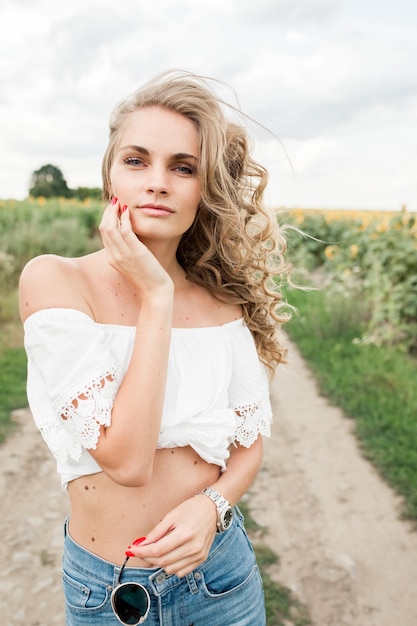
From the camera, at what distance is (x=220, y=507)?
171 centimetres

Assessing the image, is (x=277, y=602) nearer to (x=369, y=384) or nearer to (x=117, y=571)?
(x=117, y=571)

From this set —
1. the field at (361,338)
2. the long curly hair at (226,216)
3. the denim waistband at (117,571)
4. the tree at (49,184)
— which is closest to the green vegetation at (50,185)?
the tree at (49,184)

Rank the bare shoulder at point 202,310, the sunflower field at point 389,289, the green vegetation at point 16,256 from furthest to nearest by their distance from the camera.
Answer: the sunflower field at point 389,289
the green vegetation at point 16,256
the bare shoulder at point 202,310

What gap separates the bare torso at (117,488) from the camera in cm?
166

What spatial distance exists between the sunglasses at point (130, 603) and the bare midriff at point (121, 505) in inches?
3.0

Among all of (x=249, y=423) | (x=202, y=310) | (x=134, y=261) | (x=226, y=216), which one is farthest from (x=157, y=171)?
(x=249, y=423)

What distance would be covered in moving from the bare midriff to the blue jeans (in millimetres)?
38

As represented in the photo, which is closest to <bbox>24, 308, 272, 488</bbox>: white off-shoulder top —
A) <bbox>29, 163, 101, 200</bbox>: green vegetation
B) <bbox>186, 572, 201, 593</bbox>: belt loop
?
<bbox>186, 572, 201, 593</bbox>: belt loop

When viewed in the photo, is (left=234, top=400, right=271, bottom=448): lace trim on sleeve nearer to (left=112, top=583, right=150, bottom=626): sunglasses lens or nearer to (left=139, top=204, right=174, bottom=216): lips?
(left=112, top=583, right=150, bottom=626): sunglasses lens

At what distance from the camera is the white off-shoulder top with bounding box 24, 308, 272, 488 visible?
58.8 inches

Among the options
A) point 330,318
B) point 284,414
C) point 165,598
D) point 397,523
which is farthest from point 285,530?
point 330,318

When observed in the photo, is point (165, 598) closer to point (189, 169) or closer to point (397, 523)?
point (189, 169)

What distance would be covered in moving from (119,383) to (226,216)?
2.43 ft

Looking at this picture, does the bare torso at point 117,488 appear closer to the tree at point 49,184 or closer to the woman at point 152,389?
the woman at point 152,389
